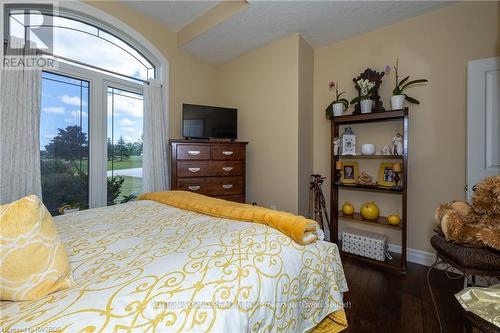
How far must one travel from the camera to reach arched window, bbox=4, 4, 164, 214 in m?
2.12

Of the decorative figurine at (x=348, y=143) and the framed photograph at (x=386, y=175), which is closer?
the framed photograph at (x=386, y=175)

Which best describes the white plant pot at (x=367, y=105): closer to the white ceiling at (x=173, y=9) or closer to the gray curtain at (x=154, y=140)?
the white ceiling at (x=173, y=9)

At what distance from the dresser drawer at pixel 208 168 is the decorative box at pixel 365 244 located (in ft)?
4.97

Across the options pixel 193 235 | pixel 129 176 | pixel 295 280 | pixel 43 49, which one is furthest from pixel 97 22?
pixel 295 280

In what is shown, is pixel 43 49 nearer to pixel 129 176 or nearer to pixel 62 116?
pixel 62 116

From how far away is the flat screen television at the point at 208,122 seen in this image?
9.31 feet

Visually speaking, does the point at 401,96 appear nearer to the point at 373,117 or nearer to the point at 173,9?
the point at 373,117

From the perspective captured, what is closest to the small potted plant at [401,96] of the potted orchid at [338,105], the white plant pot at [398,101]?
the white plant pot at [398,101]

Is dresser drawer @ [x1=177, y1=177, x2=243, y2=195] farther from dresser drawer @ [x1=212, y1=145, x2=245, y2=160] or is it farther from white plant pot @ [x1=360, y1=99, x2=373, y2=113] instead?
white plant pot @ [x1=360, y1=99, x2=373, y2=113]

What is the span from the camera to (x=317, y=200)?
2801 millimetres

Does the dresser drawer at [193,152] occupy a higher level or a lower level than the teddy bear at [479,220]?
higher

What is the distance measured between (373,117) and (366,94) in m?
0.30

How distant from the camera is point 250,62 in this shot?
320cm

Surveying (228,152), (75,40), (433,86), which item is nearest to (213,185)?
(228,152)
